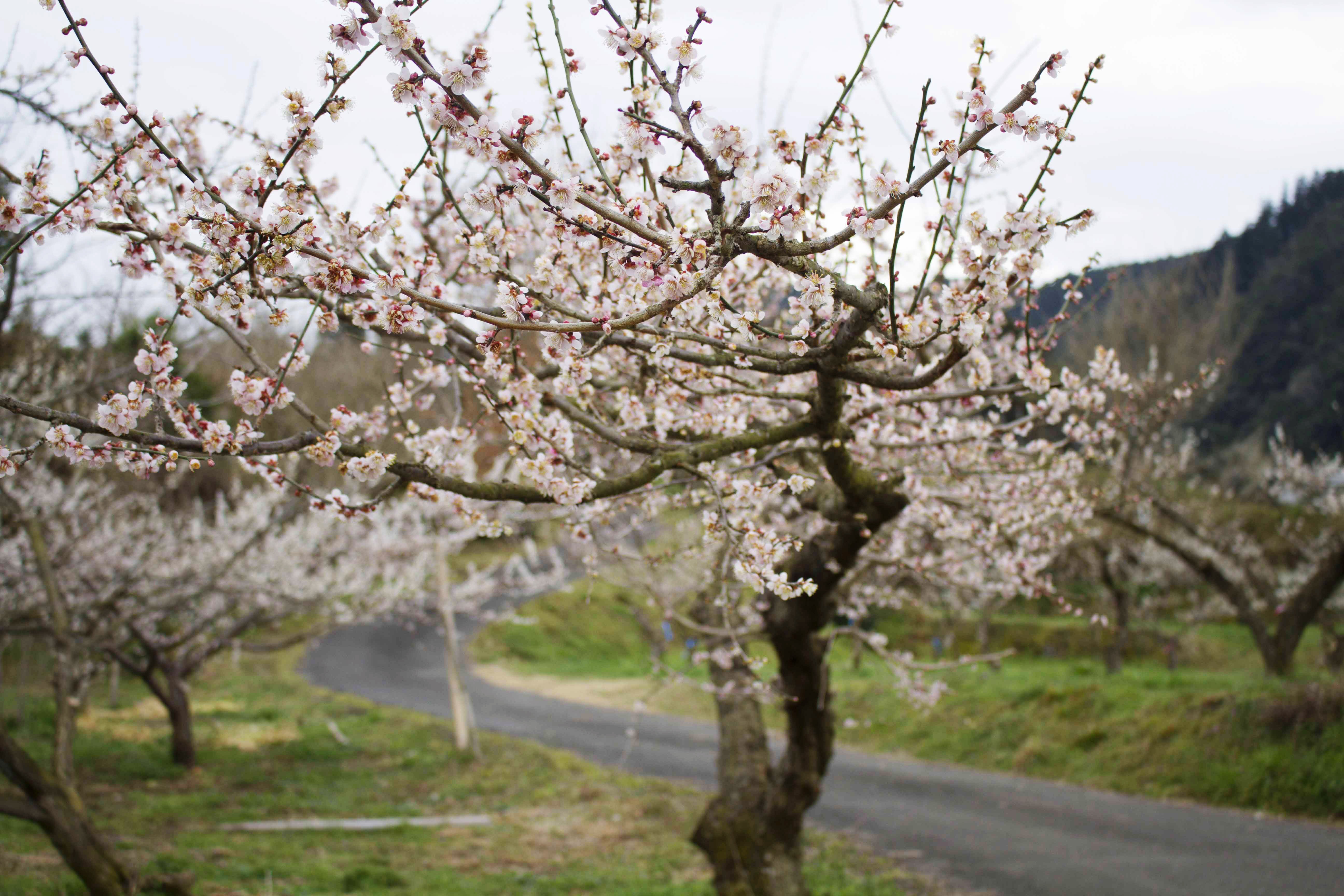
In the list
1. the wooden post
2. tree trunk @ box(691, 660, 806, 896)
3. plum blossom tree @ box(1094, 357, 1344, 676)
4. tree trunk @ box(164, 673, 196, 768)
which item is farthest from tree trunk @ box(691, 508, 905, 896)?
tree trunk @ box(164, 673, 196, 768)

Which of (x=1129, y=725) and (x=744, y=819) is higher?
(x=744, y=819)

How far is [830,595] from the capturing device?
5586mm

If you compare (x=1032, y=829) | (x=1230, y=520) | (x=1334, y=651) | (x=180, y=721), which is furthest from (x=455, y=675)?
(x=1230, y=520)

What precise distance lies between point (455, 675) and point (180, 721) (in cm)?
404

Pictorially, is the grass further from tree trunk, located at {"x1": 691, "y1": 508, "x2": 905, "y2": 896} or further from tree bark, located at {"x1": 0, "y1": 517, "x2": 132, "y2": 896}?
tree trunk, located at {"x1": 691, "y1": 508, "x2": 905, "y2": 896}

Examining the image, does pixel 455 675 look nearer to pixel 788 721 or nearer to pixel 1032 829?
pixel 1032 829

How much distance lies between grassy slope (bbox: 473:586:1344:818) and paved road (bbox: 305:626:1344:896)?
40cm

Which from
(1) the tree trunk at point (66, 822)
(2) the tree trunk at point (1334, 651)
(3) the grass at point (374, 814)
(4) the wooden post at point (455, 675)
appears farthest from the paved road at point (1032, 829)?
(1) the tree trunk at point (66, 822)

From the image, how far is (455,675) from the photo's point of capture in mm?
14586

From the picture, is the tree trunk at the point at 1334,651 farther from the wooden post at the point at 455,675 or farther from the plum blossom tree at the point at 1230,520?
the wooden post at the point at 455,675

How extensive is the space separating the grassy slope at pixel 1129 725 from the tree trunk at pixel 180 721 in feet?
22.5

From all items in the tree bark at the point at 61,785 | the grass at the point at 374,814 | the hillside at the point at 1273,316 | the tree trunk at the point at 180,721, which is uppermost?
the hillside at the point at 1273,316

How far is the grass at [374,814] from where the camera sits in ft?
26.7

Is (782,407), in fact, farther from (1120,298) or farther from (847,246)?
(1120,298)
